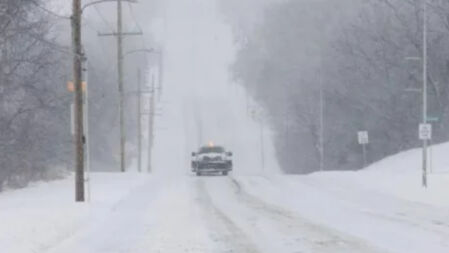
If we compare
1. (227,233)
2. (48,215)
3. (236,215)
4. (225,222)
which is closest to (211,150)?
(236,215)

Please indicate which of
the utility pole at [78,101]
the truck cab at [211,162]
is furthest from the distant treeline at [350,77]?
the utility pole at [78,101]

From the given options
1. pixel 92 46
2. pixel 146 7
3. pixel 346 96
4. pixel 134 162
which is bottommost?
pixel 134 162

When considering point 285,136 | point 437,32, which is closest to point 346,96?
point 437,32

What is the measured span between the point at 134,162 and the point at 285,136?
50.8 feet

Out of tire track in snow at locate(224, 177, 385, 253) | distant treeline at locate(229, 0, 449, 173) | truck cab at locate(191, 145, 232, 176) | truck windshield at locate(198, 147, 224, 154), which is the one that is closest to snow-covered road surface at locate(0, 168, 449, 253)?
tire track in snow at locate(224, 177, 385, 253)

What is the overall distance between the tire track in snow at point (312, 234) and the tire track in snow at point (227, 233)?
894 mm

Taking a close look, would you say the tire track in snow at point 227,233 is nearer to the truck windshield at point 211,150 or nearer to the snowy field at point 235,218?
the snowy field at point 235,218

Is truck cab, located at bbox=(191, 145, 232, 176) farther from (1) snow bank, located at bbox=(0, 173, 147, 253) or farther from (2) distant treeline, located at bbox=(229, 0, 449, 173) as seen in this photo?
(1) snow bank, located at bbox=(0, 173, 147, 253)

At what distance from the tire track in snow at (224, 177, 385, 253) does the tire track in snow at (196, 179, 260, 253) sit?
0.89 meters

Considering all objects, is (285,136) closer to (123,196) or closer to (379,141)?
(379,141)

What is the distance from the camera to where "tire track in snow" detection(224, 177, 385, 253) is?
1424 centimetres

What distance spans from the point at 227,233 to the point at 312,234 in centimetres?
163

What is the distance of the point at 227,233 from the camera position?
54.7 ft

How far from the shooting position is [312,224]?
59.9 ft
